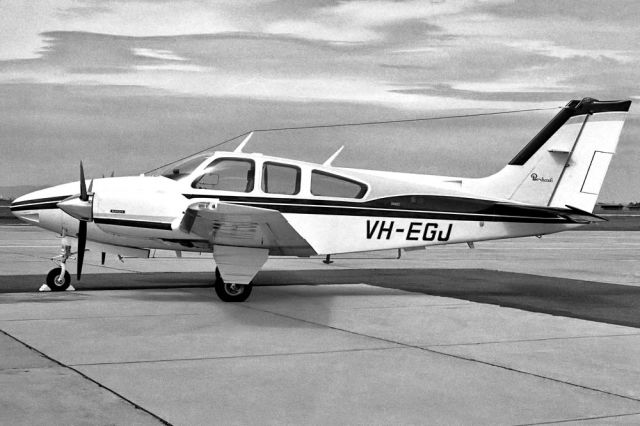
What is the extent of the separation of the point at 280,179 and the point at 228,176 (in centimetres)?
85

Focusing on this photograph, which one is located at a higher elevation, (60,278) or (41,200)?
(41,200)

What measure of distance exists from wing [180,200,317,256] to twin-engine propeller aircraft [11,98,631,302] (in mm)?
17

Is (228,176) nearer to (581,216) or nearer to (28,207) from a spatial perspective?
(28,207)

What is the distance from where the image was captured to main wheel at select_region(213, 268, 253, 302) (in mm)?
12852

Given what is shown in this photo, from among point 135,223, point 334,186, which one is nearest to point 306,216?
point 334,186

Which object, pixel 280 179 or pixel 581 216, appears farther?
pixel 581 216

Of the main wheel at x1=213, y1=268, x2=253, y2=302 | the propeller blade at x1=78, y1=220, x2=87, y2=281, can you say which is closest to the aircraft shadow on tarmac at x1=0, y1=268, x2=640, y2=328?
the main wheel at x1=213, y1=268, x2=253, y2=302

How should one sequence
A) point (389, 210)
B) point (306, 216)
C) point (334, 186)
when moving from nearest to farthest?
point (306, 216), point (334, 186), point (389, 210)

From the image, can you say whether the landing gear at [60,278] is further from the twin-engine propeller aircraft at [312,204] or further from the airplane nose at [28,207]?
the airplane nose at [28,207]

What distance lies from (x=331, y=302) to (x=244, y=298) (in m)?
1.46

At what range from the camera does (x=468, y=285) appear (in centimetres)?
1678

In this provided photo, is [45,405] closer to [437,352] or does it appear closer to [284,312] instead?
[437,352]

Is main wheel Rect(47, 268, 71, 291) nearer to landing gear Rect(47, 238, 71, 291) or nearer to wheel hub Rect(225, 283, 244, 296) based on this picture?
landing gear Rect(47, 238, 71, 291)

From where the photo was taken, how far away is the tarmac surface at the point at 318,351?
6.54 m
